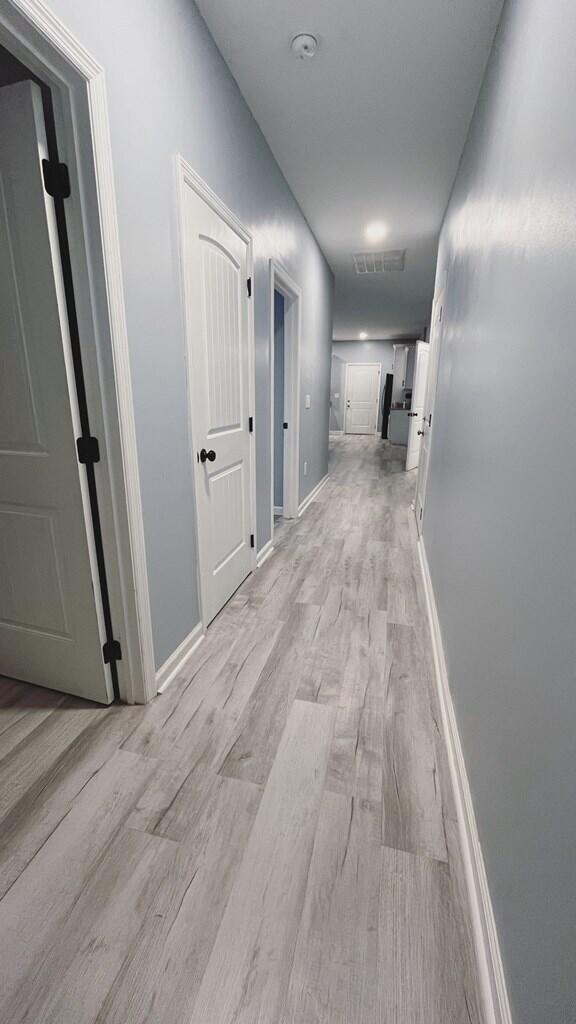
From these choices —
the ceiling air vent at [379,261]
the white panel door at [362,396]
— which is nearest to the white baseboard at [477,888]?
the ceiling air vent at [379,261]

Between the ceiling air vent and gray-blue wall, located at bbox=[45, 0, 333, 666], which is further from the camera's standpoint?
the ceiling air vent

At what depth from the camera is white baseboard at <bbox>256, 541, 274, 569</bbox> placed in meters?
2.97

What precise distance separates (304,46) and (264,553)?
107 inches

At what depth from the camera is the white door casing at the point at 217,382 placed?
1.75 m

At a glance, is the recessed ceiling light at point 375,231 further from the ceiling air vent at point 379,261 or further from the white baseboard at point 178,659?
the white baseboard at point 178,659

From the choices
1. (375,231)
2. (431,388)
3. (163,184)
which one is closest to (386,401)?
(375,231)

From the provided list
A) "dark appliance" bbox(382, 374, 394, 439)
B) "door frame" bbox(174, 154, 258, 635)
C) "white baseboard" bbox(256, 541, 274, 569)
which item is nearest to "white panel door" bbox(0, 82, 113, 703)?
"door frame" bbox(174, 154, 258, 635)

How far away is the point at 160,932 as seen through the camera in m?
0.94

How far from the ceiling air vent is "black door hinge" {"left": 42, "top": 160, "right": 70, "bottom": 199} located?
4.13 metres

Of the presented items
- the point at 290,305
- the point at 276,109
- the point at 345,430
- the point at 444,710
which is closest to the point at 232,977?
the point at 444,710

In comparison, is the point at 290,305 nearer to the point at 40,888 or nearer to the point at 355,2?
the point at 355,2

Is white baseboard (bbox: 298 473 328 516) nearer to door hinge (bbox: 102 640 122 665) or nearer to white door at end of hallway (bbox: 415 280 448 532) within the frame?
white door at end of hallway (bbox: 415 280 448 532)

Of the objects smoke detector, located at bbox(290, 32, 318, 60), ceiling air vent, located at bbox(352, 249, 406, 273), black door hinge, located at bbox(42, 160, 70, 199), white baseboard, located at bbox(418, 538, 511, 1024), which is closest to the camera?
white baseboard, located at bbox(418, 538, 511, 1024)

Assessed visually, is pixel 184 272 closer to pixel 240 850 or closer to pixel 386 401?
pixel 240 850
